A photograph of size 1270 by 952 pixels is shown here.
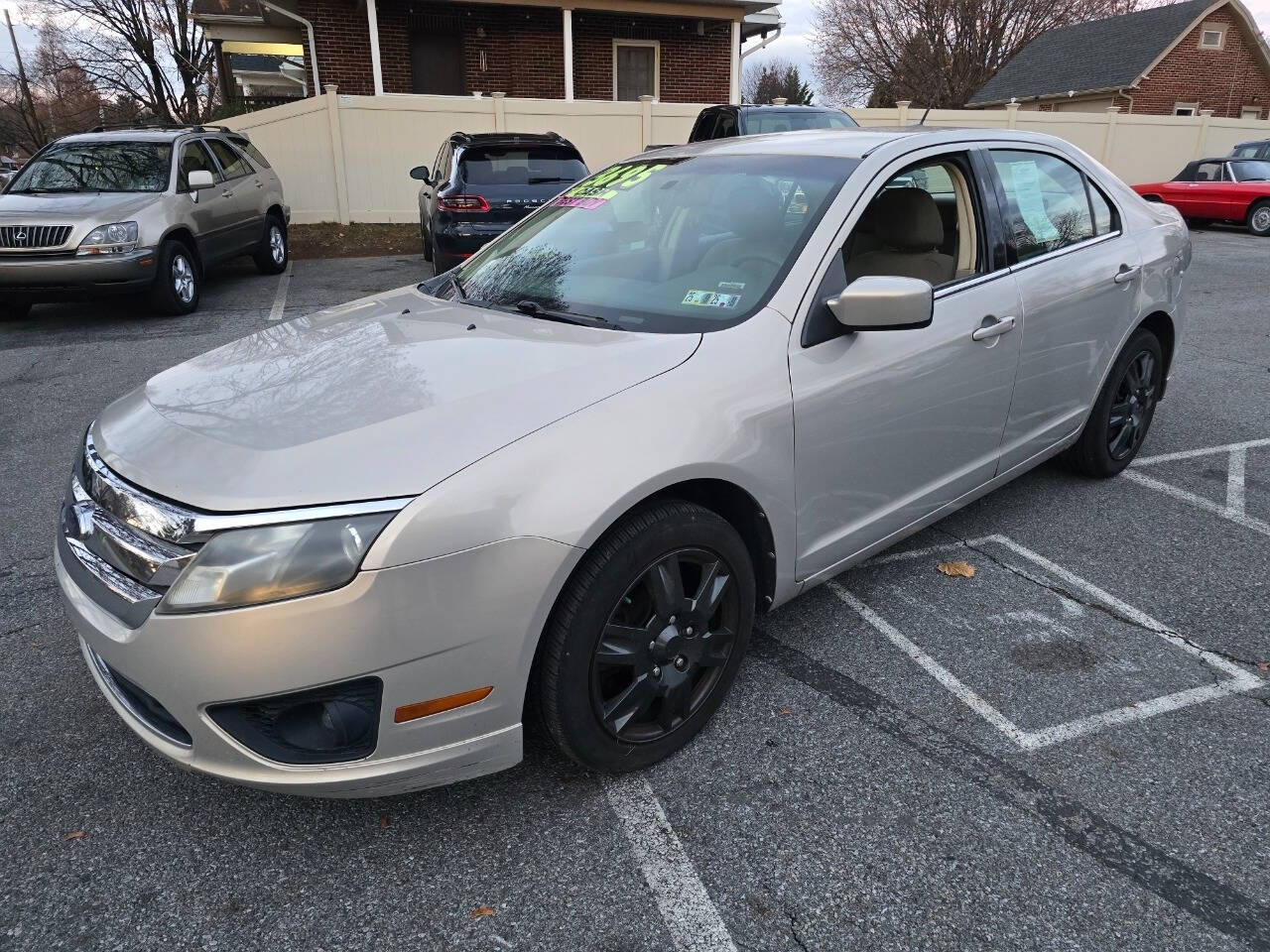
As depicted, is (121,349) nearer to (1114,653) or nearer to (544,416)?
(544,416)

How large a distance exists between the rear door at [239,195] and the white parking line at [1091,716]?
901 cm

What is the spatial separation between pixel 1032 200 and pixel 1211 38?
3636cm

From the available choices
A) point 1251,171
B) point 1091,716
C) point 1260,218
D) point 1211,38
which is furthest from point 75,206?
point 1211,38

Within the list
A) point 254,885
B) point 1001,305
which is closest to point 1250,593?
point 1001,305

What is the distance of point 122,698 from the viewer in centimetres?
226

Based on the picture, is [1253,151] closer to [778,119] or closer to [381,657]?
[778,119]

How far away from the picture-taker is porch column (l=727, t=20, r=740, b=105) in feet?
59.5

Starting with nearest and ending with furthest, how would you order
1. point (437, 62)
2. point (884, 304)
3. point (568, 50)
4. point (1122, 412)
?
point (884, 304), point (1122, 412), point (568, 50), point (437, 62)

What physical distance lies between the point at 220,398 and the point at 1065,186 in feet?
11.7

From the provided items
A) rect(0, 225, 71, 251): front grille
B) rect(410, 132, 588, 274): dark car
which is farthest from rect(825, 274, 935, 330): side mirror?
rect(0, 225, 71, 251): front grille

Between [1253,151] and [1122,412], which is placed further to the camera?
[1253,151]

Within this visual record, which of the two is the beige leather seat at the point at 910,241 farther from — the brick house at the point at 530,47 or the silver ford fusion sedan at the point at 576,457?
the brick house at the point at 530,47

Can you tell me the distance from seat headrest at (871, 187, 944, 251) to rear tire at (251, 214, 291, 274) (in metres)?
9.45

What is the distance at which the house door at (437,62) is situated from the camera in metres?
17.6
